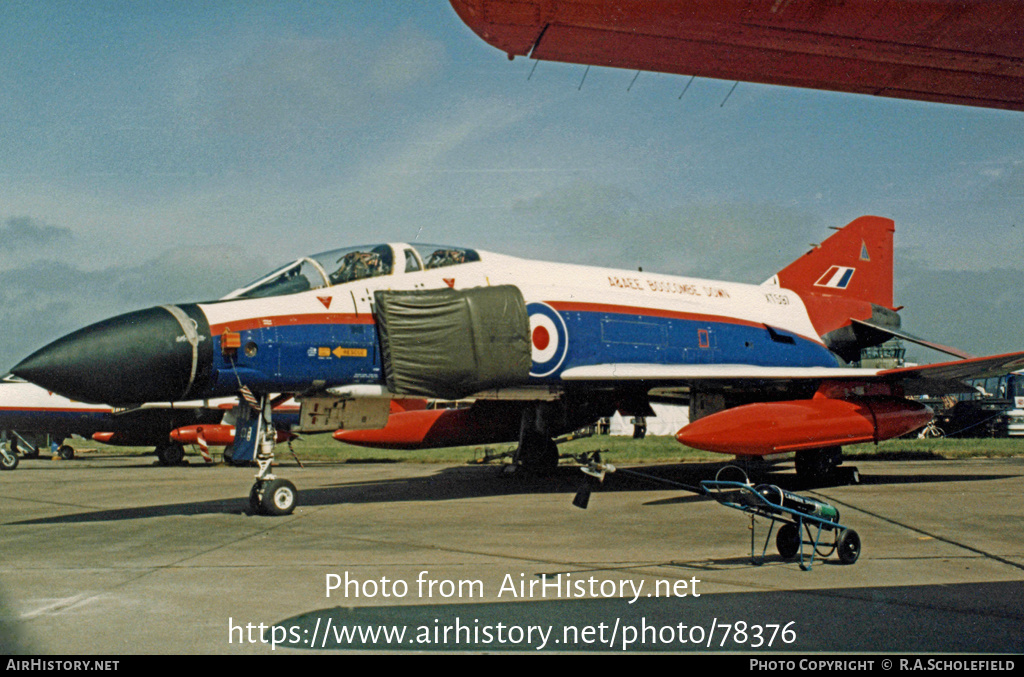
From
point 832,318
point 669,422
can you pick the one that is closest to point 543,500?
point 832,318

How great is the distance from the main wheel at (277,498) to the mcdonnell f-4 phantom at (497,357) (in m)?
0.02

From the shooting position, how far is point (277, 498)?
9898 mm

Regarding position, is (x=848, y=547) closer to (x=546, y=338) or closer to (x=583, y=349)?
(x=546, y=338)

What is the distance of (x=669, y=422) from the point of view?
52.0 meters

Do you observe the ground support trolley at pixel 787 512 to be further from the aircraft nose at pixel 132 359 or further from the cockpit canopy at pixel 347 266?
the cockpit canopy at pixel 347 266

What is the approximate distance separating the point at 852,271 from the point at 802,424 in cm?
802

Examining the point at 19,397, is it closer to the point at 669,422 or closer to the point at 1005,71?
the point at 1005,71

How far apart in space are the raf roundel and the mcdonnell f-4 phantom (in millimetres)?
22

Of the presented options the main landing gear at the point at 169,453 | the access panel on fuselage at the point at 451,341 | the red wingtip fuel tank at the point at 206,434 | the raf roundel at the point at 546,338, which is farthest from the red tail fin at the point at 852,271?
the main landing gear at the point at 169,453

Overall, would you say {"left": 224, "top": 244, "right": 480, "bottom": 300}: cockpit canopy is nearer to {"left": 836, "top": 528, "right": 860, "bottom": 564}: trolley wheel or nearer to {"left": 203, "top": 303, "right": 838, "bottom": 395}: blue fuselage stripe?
{"left": 203, "top": 303, "right": 838, "bottom": 395}: blue fuselage stripe

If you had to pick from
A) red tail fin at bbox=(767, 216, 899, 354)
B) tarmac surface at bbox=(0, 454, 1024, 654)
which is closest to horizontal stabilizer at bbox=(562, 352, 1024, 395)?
tarmac surface at bbox=(0, 454, 1024, 654)

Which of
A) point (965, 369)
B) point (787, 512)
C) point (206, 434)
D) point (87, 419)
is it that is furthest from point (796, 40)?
point (87, 419)

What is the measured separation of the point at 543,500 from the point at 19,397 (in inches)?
725

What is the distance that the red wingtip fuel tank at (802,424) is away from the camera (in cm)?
1079
